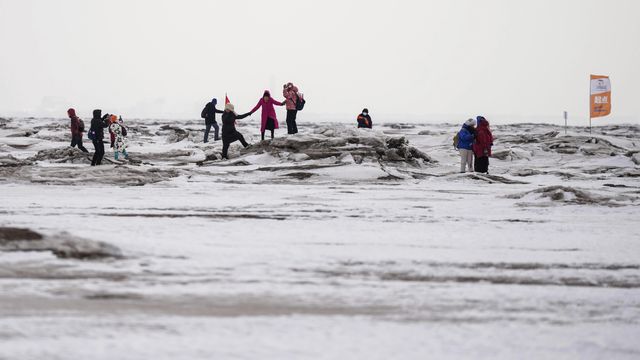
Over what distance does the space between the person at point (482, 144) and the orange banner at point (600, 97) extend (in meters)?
12.4

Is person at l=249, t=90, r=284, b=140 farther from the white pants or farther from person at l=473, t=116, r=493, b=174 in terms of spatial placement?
person at l=473, t=116, r=493, b=174

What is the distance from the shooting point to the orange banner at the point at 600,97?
1032 inches

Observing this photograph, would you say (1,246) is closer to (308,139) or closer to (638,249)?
(638,249)

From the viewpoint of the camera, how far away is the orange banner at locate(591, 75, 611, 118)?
26.2 m

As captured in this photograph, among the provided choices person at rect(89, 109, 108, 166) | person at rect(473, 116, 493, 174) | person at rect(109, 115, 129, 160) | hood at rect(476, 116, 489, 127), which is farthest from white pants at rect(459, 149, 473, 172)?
person at rect(109, 115, 129, 160)

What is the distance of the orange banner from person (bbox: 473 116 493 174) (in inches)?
488

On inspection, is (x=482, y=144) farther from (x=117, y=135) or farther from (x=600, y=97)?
(x=600, y=97)

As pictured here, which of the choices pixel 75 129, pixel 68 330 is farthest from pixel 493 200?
pixel 75 129

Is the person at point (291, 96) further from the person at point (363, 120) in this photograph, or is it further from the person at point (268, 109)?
the person at point (363, 120)

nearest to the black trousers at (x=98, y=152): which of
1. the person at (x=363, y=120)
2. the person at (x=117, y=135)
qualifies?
the person at (x=117, y=135)

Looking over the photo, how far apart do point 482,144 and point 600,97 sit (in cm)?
1304

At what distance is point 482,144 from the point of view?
15.2 m

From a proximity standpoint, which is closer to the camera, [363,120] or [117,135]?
[117,135]

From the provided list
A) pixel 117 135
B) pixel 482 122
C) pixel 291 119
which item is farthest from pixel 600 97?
pixel 117 135
